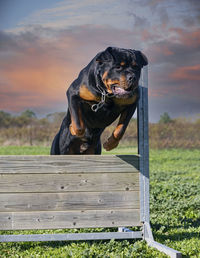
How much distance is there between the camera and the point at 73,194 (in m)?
3.71

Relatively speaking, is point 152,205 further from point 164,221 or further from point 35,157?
point 35,157

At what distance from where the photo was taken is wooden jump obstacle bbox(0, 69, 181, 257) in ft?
12.0

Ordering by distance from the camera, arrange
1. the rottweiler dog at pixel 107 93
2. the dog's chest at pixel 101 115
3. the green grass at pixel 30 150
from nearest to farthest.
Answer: the rottweiler dog at pixel 107 93 → the dog's chest at pixel 101 115 → the green grass at pixel 30 150

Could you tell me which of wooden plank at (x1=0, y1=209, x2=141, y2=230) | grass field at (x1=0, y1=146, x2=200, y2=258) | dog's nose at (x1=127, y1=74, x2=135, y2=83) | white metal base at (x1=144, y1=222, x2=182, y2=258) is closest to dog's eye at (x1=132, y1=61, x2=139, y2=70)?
dog's nose at (x1=127, y1=74, x2=135, y2=83)

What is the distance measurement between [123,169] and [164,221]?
1475mm

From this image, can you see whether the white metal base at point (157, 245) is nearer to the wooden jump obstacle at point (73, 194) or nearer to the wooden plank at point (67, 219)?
the wooden jump obstacle at point (73, 194)

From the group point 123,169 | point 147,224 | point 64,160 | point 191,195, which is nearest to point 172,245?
point 147,224

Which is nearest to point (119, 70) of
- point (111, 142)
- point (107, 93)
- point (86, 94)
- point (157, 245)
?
point (107, 93)

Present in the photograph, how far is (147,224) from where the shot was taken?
3.82m

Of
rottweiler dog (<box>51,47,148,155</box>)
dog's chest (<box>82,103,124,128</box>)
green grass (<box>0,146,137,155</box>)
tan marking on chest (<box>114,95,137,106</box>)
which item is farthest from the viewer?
green grass (<box>0,146,137,155</box>)

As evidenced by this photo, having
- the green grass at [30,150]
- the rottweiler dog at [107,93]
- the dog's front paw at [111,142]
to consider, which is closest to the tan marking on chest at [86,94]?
the rottweiler dog at [107,93]

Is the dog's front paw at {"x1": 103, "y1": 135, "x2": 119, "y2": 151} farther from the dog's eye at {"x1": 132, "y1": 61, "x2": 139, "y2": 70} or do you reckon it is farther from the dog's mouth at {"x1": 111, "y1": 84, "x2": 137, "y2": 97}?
the dog's eye at {"x1": 132, "y1": 61, "x2": 139, "y2": 70}

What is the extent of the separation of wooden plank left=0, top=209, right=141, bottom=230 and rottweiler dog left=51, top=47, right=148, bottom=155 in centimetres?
69

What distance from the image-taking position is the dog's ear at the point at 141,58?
361 cm
